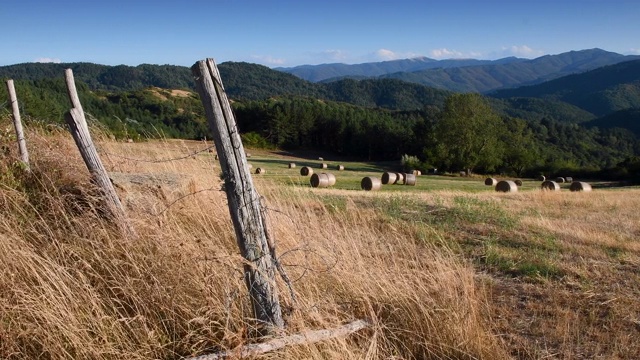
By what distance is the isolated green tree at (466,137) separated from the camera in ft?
149

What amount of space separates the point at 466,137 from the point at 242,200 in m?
45.2

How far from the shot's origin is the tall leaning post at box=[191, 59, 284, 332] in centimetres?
293

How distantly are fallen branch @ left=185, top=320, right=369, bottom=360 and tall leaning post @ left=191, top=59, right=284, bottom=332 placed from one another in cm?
15

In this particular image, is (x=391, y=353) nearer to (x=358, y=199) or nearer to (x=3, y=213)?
(x=3, y=213)

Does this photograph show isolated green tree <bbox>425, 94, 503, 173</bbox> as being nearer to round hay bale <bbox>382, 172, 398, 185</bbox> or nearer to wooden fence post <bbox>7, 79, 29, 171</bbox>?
round hay bale <bbox>382, 172, 398, 185</bbox>

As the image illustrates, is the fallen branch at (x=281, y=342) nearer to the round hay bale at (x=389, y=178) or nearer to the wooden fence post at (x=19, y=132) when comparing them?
the wooden fence post at (x=19, y=132)

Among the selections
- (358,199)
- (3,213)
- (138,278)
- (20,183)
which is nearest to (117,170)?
(20,183)

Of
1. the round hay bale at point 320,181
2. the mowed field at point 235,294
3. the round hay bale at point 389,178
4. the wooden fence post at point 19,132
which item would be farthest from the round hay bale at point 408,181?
the wooden fence post at point 19,132

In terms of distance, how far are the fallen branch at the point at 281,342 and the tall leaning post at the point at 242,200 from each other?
0.15m

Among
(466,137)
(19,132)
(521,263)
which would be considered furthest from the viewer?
(466,137)

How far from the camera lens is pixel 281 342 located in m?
2.84

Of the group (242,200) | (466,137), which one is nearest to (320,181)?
(242,200)

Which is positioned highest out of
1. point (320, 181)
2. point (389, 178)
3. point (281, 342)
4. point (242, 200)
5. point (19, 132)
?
point (19, 132)

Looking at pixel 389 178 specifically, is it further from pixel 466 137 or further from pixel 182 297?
pixel 466 137
